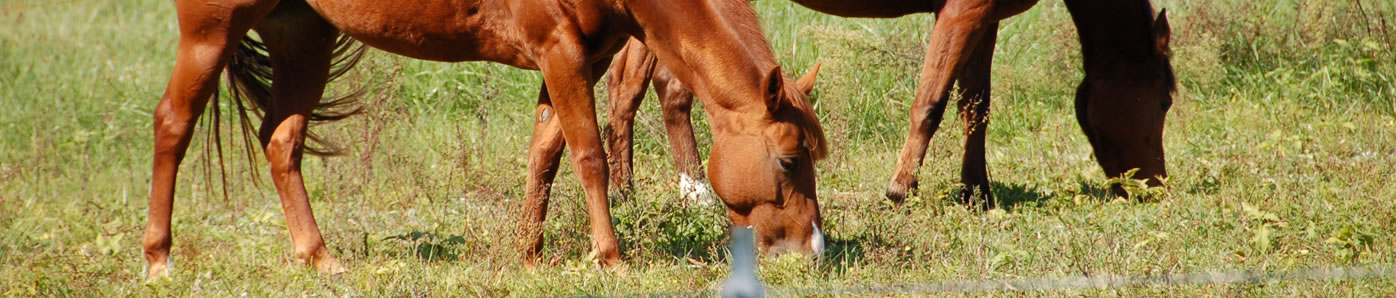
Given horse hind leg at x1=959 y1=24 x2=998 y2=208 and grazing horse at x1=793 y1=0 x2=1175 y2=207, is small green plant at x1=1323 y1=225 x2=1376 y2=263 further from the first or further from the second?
horse hind leg at x1=959 y1=24 x2=998 y2=208

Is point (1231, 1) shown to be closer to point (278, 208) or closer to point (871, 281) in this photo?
point (871, 281)

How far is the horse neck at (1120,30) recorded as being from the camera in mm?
5516

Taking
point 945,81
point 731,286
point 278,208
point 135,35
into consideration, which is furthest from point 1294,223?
point 135,35

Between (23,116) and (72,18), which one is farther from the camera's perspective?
(72,18)

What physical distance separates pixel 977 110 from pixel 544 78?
2.29 metres

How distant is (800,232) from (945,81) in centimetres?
157

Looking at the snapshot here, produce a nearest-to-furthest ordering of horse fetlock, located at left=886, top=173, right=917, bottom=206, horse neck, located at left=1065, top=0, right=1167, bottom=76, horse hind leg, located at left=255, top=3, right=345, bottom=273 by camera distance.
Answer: horse hind leg, located at left=255, top=3, right=345, bottom=273
horse fetlock, located at left=886, top=173, right=917, bottom=206
horse neck, located at left=1065, top=0, right=1167, bottom=76

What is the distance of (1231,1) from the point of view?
315 inches

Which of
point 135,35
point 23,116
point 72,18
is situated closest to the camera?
point 23,116

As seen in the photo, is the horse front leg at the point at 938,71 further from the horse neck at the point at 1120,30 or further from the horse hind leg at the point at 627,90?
the horse hind leg at the point at 627,90

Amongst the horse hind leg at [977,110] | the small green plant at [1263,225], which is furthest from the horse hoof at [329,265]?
the small green plant at [1263,225]

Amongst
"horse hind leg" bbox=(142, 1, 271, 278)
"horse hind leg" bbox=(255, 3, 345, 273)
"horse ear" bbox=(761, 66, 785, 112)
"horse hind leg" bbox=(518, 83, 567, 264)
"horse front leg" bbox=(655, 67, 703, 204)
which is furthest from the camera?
"horse front leg" bbox=(655, 67, 703, 204)

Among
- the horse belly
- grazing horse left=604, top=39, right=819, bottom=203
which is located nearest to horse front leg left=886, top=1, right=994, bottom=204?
grazing horse left=604, top=39, right=819, bottom=203

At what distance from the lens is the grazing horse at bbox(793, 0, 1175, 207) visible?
5.27m
